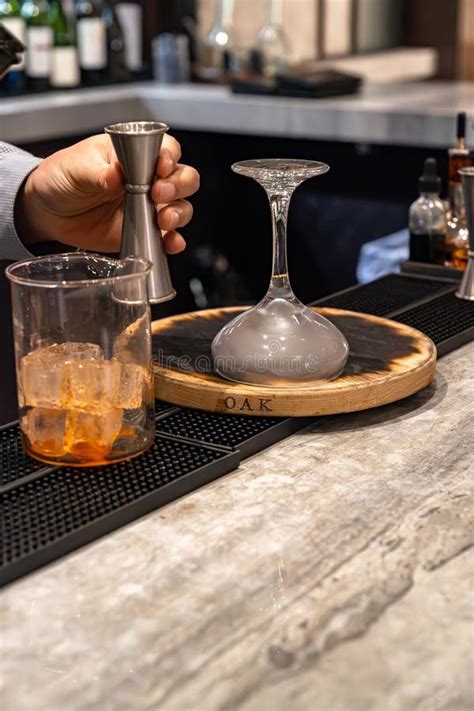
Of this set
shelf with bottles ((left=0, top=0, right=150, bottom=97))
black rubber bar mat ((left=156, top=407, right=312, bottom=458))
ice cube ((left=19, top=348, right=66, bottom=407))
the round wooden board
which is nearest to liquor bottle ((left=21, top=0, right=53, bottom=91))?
shelf with bottles ((left=0, top=0, right=150, bottom=97))

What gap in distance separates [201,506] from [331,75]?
8.54ft

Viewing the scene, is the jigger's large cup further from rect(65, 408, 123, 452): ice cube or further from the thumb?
the thumb

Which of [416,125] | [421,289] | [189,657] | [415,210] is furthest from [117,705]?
[416,125]

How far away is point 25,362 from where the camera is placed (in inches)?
36.2

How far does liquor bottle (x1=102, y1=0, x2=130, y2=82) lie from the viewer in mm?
3666

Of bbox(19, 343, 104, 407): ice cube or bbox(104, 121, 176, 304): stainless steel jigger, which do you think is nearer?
bbox(19, 343, 104, 407): ice cube

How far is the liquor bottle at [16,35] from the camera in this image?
3.16 m

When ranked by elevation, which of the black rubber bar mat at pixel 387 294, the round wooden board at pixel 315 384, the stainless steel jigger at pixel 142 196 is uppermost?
the stainless steel jigger at pixel 142 196

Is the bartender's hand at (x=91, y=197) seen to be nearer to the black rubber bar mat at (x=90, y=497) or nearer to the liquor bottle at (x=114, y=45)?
the black rubber bar mat at (x=90, y=497)

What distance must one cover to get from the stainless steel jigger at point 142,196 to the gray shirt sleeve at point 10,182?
282 millimetres

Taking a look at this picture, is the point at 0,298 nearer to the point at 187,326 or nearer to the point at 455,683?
the point at 187,326

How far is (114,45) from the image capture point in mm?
3676

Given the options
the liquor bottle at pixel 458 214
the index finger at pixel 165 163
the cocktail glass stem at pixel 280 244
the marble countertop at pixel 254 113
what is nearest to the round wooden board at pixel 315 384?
the cocktail glass stem at pixel 280 244

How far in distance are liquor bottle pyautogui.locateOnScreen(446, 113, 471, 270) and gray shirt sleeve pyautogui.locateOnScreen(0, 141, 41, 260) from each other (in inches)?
27.6
